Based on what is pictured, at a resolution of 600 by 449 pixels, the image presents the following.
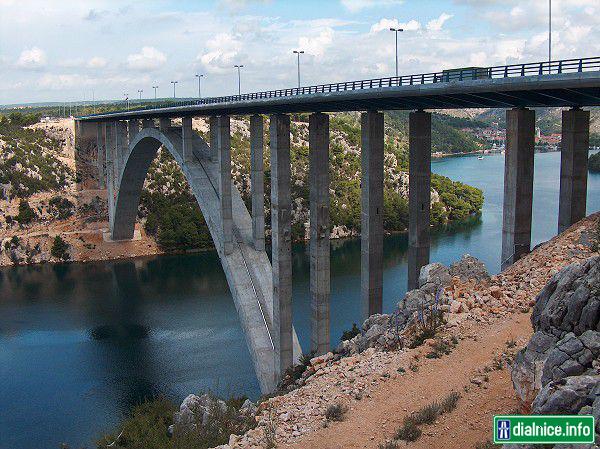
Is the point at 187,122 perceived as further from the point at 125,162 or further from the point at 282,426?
the point at 282,426

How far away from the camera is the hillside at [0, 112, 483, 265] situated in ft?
223

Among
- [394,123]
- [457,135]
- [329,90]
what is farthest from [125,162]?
[457,135]

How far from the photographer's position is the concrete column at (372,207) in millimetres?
22844

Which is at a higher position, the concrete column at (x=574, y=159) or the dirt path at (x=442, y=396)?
the concrete column at (x=574, y=159)

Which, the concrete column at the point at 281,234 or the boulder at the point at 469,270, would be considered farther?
the concrete column at the point at 281,234

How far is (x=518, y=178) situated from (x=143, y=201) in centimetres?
5979

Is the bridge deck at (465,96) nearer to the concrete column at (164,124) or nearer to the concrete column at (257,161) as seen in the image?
the concrete column at (257,161)

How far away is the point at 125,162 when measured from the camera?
193 feet

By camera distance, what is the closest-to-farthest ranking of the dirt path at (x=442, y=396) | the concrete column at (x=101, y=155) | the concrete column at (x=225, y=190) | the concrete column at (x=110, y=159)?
the dirt path at (x=442, y=396), the concrete column at (x=225, y=190), the concrete column at (x=110, y=159), the concrete column at (x=101, y=155)

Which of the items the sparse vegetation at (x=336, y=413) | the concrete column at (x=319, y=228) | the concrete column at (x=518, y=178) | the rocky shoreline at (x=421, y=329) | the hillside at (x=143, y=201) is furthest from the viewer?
the hillside at (x=143, y=201)

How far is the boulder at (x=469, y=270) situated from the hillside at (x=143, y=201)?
5094 cm

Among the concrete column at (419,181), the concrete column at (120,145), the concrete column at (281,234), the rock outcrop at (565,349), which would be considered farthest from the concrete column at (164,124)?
the rock outcrop at (565,349)

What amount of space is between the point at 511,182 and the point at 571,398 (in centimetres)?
1019

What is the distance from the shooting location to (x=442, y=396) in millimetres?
13703
